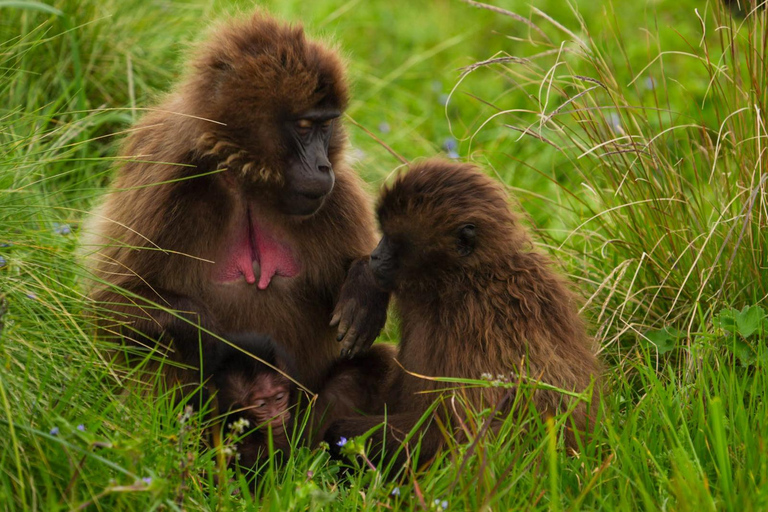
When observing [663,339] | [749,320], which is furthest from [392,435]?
[749,320]

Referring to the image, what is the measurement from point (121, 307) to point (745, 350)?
7.40 ft

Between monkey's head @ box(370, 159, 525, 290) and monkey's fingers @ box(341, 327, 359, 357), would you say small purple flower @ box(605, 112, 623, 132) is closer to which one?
monkey's head @ box(370, 159, 525, 290)

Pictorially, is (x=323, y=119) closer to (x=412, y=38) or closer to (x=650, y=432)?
(x=650, y=432)

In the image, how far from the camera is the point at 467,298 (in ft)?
12.0

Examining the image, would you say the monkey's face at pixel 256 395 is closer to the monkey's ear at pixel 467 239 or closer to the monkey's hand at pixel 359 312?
the monkey's hand at pixel 359 312

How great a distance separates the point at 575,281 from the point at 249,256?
148 cm

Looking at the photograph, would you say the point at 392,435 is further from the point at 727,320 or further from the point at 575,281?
the point at 575,281

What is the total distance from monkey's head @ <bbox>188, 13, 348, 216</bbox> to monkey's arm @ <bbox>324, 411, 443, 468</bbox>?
80 centimetres

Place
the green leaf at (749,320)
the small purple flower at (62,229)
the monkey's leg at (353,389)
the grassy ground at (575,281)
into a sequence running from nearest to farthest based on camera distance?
the grassy ground at (575,281)
the green leaf at (749,320)
the monkey's leg at (353,389)
the small purple flower at (62,229)

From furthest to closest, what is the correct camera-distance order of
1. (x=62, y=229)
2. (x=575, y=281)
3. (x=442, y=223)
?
(x=575, y=281) < (x=62, y=229) < (x=442, y=223)

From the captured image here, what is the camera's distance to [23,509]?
2633 millimetres

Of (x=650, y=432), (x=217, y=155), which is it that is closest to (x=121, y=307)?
(x=217, y=155)

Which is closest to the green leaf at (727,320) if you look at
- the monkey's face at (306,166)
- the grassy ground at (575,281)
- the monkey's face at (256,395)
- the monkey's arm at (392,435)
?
the grassy ground at (575,281)

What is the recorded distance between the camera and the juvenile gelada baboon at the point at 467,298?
3547 millimetres
